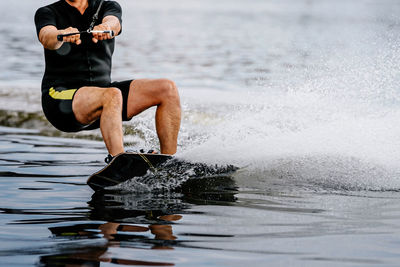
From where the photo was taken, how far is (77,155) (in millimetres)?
8008

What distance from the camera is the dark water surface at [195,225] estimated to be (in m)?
4.07

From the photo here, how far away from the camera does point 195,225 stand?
4.80m

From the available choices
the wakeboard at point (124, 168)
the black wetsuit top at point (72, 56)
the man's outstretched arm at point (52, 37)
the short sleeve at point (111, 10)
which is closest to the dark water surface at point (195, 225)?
the wakeboard at point (124, 168)

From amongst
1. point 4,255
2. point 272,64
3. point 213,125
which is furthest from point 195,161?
point 272,64

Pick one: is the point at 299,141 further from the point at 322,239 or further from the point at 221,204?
the point at 322,239

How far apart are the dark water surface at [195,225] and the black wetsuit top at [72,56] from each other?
0.91 metres

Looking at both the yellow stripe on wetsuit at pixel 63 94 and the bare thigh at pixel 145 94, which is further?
the bare thigh at pixel 145 94

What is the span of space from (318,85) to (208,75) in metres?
10.3

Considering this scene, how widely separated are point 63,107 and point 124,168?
0.76m

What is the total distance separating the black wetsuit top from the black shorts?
0.10 meters

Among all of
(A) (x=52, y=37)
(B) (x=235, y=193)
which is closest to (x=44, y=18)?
(A) (x=52, y=37)

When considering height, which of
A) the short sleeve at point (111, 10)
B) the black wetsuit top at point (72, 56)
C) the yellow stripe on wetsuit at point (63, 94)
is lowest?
the yellow stripe on wetsuit at point (63, 94)

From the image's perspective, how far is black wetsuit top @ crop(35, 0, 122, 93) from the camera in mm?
6215

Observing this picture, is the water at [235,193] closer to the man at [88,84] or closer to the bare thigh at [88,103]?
the man at [88,84]
